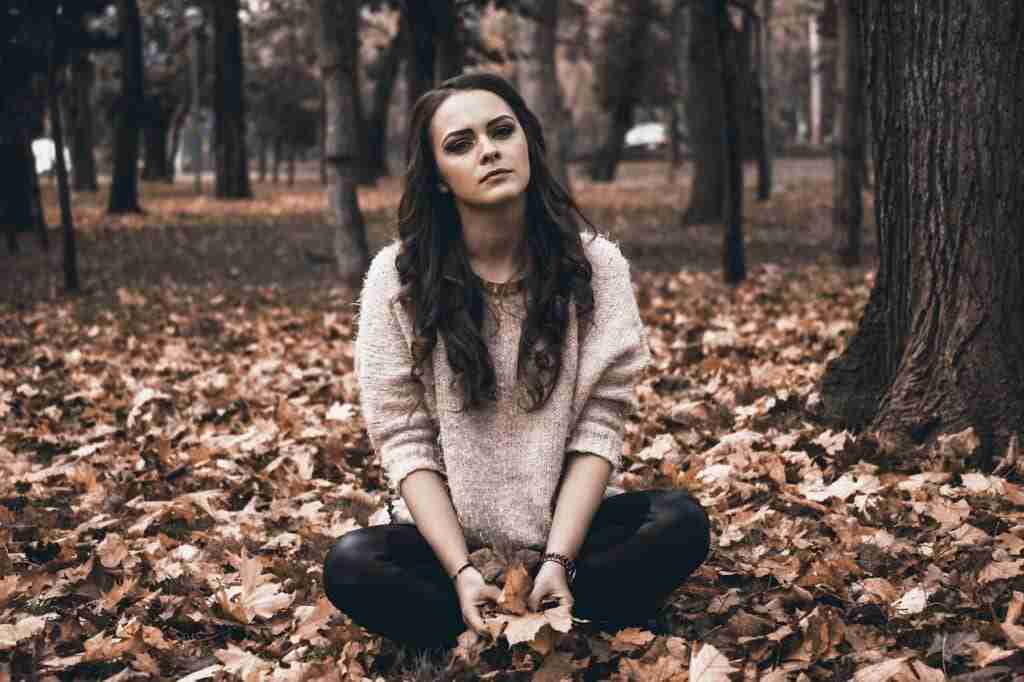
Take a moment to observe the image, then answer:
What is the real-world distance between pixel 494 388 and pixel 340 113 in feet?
23.5

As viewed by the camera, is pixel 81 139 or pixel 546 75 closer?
A: pixel 546 75

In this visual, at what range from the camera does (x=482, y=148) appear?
9.82 feet

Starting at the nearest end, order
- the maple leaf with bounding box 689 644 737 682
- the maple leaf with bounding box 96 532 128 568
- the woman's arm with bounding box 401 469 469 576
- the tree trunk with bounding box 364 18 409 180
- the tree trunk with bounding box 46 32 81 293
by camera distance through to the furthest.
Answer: the maple leaf with bounding box 689 644 737 682 → the woman's arm with bounding box 401 469 469 576 → the maple leaf with bounding box 96 532 128 568 → the tree trunk with bounding box 46 32 81 293 → the tree trunk with bounding box 364 18 409 180

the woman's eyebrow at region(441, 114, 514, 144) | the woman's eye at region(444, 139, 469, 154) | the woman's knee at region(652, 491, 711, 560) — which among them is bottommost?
the woman's knee at region(652, 491, 711, 560)

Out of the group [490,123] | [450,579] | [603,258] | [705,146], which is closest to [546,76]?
[705,146]

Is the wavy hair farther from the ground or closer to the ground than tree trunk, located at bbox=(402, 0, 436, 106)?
closer to the ground

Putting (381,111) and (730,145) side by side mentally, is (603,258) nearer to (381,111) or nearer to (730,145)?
(730,145)

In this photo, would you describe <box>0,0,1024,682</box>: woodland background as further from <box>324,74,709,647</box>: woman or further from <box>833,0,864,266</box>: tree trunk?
<box>324,74,709,647</box>: woman

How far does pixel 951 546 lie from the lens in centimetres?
346

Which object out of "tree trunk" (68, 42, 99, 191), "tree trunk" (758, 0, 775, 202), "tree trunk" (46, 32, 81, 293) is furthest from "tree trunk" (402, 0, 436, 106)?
"tree trunk" (68, 42, 99, 191)

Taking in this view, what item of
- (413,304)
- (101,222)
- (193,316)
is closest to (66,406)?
(193,316)

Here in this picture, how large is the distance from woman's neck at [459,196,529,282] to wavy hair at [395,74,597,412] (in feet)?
0.12

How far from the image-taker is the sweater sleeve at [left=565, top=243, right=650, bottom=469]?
10.2 feet

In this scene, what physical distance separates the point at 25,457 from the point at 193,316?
411 cm
